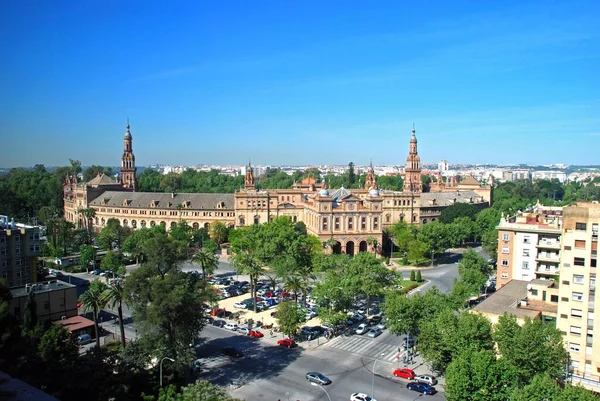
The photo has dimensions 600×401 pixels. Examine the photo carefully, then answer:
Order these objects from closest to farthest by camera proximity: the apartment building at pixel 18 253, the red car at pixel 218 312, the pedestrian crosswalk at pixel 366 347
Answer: the pedestrian crosswalk at pixel 366 347 → the apartment building at pixel 18 253 → the red car at pixel 218 312

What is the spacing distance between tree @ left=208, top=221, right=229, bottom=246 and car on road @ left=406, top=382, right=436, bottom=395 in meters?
69.1

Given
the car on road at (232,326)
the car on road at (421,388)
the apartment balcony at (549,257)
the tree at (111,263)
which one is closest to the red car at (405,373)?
the car on road at (421,388)

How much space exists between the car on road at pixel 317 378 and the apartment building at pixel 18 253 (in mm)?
38358

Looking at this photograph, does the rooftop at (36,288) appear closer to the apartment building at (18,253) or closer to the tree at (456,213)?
the apartment building at (18,253)

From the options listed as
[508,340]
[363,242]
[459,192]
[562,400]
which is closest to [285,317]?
[508,340]

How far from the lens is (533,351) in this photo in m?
37.3

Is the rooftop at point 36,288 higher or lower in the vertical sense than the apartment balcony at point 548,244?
lower

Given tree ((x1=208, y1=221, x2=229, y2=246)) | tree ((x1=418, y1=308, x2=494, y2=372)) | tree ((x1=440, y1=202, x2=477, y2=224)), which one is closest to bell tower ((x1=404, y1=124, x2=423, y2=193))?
tree ((x1=440, y1=202, x2=477, y2=224))

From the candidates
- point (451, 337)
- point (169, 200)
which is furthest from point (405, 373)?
point (169, 200)

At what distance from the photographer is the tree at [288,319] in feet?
172

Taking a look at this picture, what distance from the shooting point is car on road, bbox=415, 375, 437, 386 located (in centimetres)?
4291

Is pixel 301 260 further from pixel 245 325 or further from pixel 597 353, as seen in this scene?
pixel 597 353

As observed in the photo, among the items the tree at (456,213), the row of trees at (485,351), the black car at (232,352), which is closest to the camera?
the row of trees at (485,351)

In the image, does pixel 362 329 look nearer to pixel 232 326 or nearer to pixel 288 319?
pixel 288 319
